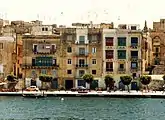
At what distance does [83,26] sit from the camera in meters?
98.9

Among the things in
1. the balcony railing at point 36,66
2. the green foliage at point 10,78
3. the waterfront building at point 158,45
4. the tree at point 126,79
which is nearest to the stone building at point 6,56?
the balcony railing at point 36,66

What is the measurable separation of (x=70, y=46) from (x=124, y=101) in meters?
19.3

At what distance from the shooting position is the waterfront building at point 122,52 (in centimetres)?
9381

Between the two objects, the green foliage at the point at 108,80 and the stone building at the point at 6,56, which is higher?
the stone building at the point at 6,56

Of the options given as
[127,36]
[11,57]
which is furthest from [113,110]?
[11,57]

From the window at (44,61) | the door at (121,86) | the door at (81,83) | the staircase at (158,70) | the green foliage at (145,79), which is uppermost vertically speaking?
the window at (44,61)

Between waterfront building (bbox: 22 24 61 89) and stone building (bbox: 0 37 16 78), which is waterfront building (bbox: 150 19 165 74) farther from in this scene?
stone building (bbox: 0 37 16 78)

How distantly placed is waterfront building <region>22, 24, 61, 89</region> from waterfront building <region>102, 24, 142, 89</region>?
6925 millimetres

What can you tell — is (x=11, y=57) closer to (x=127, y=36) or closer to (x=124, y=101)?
(x=127, y=36)

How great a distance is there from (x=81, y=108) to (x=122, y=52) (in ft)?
87.5

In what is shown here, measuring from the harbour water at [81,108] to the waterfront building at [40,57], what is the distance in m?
11.6

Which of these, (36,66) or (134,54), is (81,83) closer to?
(36,66)

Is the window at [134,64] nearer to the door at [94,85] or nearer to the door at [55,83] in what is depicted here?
the door at [94,85]

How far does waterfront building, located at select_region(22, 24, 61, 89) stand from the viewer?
95.1 m
